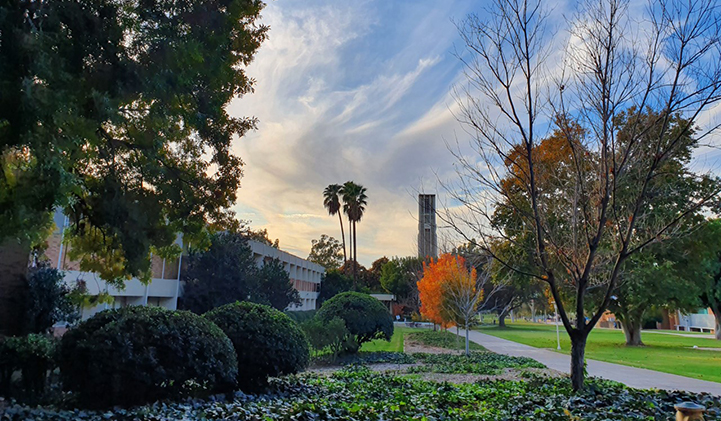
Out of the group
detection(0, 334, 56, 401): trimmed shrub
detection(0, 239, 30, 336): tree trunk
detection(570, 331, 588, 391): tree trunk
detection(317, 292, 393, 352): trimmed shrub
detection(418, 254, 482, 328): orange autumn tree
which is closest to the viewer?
detection(0, 334, 56, 401): trimmed shrub

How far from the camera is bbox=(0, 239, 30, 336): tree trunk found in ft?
24.0

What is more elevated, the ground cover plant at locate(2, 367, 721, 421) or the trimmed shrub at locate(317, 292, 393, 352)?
the trimmed shrub at locate(317, 292, 393, 352)

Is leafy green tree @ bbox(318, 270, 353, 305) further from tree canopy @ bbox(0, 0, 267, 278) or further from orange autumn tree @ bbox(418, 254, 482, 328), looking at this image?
tree canopy @ bbox(0, 0, 267, 278)

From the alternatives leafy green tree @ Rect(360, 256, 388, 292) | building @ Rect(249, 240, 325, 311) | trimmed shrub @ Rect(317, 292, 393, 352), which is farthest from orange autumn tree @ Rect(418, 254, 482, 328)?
leafy green tree @ Rect(360, 256, 388, 292)

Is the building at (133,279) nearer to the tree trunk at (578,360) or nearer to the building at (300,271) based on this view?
the building at (300,271)

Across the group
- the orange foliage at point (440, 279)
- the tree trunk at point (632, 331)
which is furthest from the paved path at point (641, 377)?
the tree trunk at point (632, 331)

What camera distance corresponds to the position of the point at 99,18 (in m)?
5.89

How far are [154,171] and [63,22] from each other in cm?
257

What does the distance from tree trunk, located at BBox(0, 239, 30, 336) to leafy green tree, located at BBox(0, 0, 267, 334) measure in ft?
0.14

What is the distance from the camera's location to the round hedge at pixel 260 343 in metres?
7.89

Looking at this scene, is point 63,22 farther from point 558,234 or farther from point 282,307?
point 282,307

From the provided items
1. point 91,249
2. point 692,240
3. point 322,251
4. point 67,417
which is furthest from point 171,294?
point 322,251

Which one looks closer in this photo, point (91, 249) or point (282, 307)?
point (91, 249)

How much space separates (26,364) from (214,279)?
15517 millimetres
